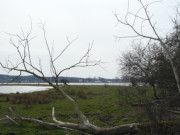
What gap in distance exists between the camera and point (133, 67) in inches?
599

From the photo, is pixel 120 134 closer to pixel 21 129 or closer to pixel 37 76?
pixel 37 76

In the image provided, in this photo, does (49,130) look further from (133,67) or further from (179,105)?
(133,67)

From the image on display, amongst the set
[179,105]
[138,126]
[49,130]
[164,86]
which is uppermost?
[164,86]

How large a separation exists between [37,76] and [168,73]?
5929 millimetres

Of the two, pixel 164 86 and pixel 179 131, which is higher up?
pixel 164 86

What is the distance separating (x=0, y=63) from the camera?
6379mm

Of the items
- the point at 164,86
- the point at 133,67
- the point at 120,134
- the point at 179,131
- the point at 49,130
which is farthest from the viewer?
the point at 133,67

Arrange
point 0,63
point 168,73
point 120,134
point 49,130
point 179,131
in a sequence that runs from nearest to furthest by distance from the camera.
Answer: point 179,131 < point 120,134 < point 0,63 < point 49,130 < point 168,73

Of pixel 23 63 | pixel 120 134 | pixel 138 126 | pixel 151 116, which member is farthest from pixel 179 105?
pixel 23 63

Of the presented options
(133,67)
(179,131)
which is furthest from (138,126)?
(133,67)

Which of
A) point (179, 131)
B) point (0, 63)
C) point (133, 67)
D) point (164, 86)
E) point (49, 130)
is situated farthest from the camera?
point (133, 67)

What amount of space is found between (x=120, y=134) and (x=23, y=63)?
3760 mm

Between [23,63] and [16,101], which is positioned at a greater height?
[23,63]

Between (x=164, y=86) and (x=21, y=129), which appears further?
(x=164, y=86)
